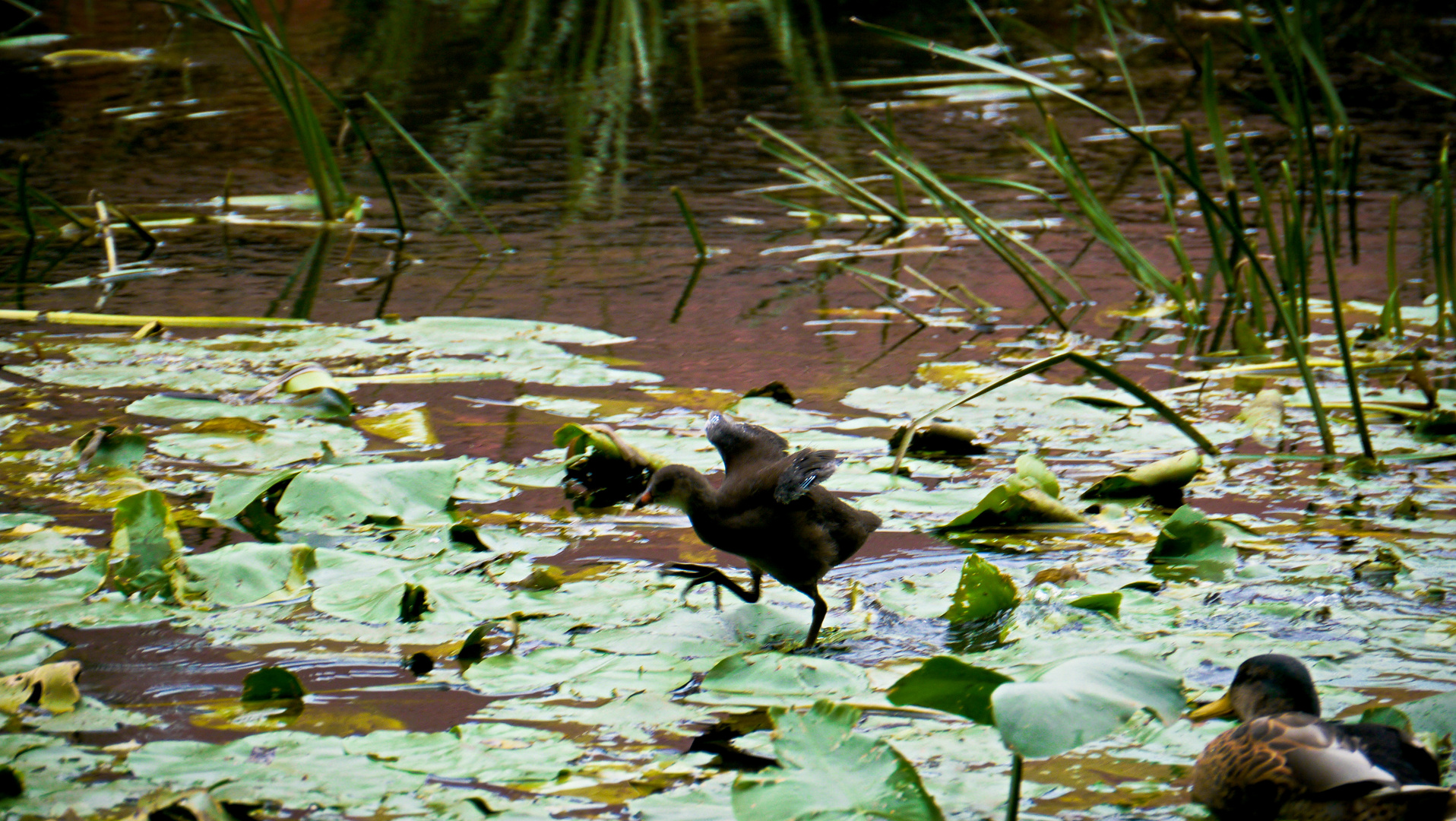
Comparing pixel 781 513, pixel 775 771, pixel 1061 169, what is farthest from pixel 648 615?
pixel 1061 169

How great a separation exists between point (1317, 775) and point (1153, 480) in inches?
43.7

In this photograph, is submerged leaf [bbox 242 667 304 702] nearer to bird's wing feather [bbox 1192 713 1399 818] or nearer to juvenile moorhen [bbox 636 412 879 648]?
juvenile moorhen [bbox 636 412 879 648]

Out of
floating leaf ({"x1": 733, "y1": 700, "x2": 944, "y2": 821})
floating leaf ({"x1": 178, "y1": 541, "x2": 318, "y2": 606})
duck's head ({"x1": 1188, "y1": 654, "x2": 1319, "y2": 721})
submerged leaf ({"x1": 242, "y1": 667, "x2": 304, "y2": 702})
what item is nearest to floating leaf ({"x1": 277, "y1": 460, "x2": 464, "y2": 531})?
floating leaf ({"x1": 178, "y1": 541, "x2": 318, "y2": 606})

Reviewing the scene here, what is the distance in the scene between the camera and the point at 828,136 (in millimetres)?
6008

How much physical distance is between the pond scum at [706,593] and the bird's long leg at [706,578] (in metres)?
0.04

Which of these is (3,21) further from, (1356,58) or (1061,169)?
(1356,58)

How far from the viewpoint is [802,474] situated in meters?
2.14

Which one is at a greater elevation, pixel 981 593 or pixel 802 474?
pixel 802 474

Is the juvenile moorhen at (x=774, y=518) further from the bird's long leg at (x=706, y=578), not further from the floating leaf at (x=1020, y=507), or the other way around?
the floating leaf at (x=1020, y=507)

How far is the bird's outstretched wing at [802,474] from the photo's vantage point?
212 cm

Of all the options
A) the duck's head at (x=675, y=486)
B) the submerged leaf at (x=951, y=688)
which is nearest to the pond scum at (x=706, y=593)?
the submerged leaf at (x=951, y=688)

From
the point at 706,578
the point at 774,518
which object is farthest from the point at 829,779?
the point at 706,578

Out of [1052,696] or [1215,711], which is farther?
[1215,711]

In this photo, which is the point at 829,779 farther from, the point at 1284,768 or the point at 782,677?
the point at 1284,768
